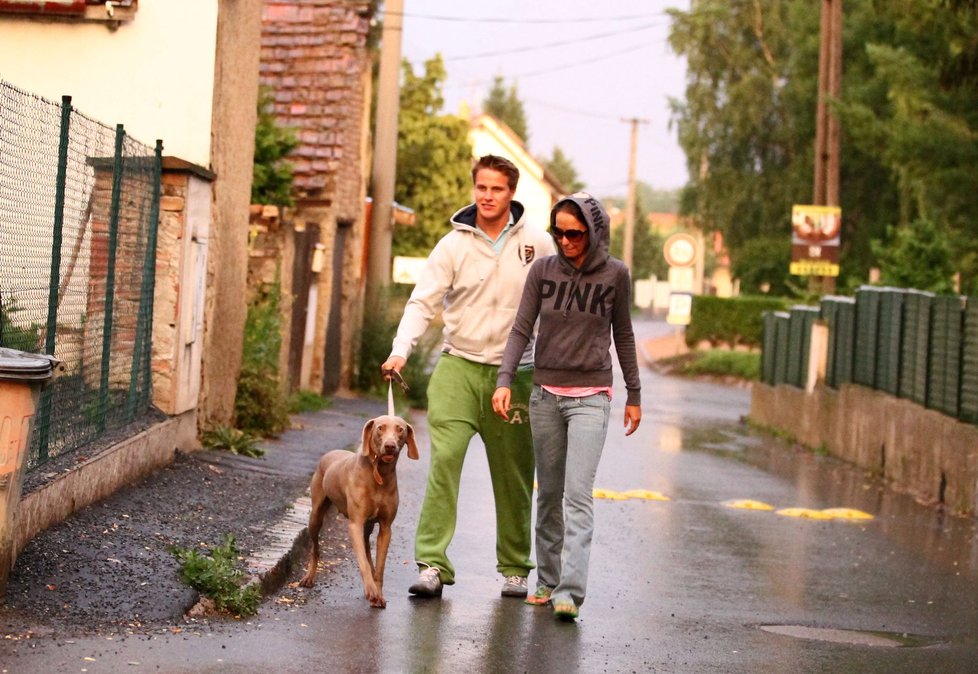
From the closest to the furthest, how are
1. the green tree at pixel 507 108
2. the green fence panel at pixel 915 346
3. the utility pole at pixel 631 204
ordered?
the green fence panel at pixel 915 346
the utility pole at pixel 631 204
the green tree at pixel 507 108

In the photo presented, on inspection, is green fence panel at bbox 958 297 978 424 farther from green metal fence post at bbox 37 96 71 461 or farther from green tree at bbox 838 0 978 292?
green metal fence post at bbox 37 96 71 461

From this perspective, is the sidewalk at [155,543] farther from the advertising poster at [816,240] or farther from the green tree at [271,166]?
the advertising poster at [816,240]

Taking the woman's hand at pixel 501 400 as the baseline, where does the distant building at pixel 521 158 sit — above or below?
above

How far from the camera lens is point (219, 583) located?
708cm

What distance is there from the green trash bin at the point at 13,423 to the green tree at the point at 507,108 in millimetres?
118870

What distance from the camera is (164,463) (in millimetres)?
11125

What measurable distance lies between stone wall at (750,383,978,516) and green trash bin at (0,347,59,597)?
30.4ft

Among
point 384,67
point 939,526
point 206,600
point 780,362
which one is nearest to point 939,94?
point 780,362

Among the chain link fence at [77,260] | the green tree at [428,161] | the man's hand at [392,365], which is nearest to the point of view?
the man's hand at [392,365]

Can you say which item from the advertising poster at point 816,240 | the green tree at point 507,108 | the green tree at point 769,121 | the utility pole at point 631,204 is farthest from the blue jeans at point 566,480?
the green tree at point 507,108

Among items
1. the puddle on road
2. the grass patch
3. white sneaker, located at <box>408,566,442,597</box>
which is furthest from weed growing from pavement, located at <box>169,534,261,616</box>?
the grass patch

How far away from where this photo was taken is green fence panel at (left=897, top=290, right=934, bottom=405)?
1593cm

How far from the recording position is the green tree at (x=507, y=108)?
125625mm

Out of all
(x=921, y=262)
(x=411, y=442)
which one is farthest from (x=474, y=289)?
(x=921, y=262)
